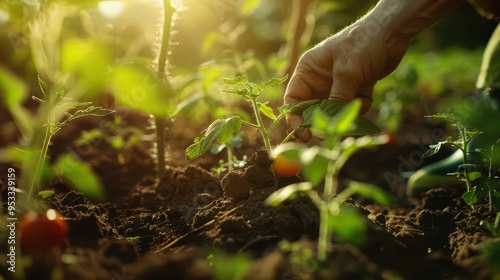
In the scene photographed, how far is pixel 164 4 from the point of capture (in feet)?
8.30

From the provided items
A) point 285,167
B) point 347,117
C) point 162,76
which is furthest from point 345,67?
point 347,117

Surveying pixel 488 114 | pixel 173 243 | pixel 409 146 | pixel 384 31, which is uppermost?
pixel 384 31

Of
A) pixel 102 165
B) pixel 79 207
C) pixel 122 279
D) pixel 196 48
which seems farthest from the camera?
pixel 196 48

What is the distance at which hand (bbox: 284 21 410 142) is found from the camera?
7.82 feet

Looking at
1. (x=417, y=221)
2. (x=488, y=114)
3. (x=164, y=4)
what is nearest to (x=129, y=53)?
(x=164, y=4)

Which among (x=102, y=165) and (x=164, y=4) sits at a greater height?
(x=164, y=4)

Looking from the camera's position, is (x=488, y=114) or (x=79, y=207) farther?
(x=79, y=207)

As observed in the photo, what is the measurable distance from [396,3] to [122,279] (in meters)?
1.82

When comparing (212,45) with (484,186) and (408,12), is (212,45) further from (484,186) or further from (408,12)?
(484,186)

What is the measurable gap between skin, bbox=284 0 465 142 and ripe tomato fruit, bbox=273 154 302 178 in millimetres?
224

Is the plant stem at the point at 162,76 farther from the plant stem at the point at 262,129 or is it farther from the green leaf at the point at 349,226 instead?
the green leaf at the point at 349,226

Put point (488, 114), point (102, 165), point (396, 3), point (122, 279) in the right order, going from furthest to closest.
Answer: point (102, 165) → point (396, 3) → point (122, 279) → point (488, 114)

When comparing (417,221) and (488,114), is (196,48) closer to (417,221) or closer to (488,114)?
(417,221)

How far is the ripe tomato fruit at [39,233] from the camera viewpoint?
1.51 meters
